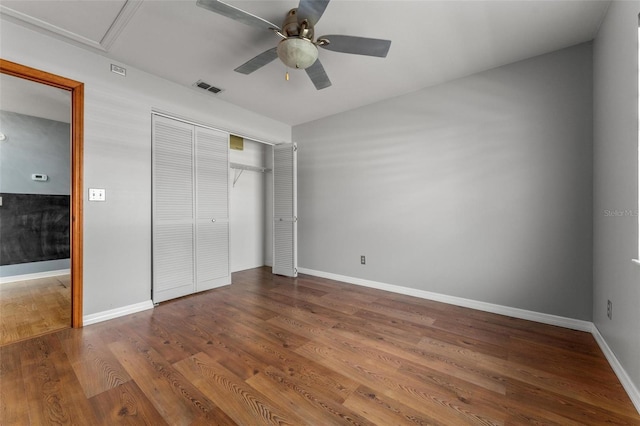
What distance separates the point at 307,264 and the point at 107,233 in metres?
2.78

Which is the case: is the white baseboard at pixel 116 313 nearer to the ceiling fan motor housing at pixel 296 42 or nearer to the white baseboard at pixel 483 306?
the white baseboard at pixel 483 306

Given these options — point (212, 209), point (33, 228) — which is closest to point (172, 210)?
point (212, 209)

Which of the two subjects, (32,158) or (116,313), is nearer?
(116,313)

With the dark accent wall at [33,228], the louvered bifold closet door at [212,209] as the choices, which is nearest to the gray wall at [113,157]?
the louvered bifold closet door at [212,209]

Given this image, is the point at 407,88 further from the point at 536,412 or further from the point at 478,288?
the point at 536,412

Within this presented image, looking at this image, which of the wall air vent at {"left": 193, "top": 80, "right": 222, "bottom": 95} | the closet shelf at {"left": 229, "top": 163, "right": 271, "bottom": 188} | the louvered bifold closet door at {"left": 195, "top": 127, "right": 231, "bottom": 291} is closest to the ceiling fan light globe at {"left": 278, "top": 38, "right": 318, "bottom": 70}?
the wall air vent at {"left": 193, "top": 80, "right": 222, "bottom": 95}

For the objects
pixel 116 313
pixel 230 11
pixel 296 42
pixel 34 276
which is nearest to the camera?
pixel 230 11

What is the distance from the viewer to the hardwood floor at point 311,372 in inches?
55.6

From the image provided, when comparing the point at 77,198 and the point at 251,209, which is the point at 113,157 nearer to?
the point at 77,198

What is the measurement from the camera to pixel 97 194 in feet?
8.42

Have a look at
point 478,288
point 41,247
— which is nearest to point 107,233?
point 41,247

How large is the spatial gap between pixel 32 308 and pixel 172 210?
1.80m

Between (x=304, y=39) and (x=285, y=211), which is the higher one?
(x=304, y=39)

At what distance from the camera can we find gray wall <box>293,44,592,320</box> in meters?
2.43
